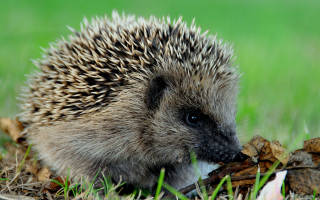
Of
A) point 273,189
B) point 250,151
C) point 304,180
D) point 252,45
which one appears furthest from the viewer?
point 252,45

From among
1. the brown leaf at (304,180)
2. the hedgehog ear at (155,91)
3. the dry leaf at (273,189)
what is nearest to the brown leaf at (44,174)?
the hedgehog ear at (155,91)

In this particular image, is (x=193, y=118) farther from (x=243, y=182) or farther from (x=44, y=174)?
(x=44, y=174)

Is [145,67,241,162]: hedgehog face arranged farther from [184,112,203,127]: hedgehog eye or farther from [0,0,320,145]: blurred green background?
[0,0,320,145]: blurred green background

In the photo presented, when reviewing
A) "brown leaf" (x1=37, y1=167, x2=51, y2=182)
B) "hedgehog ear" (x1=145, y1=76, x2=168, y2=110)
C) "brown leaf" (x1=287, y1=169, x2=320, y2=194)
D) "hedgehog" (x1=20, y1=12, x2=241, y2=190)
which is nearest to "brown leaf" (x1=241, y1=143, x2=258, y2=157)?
"hedgehog" (x1=20, y1=12, x2=241, y2=190)

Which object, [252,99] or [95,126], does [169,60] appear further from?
[252,99]

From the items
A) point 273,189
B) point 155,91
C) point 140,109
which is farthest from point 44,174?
point 273,189

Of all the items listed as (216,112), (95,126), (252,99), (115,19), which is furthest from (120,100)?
(252,99)

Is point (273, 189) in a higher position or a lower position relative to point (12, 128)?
higher
